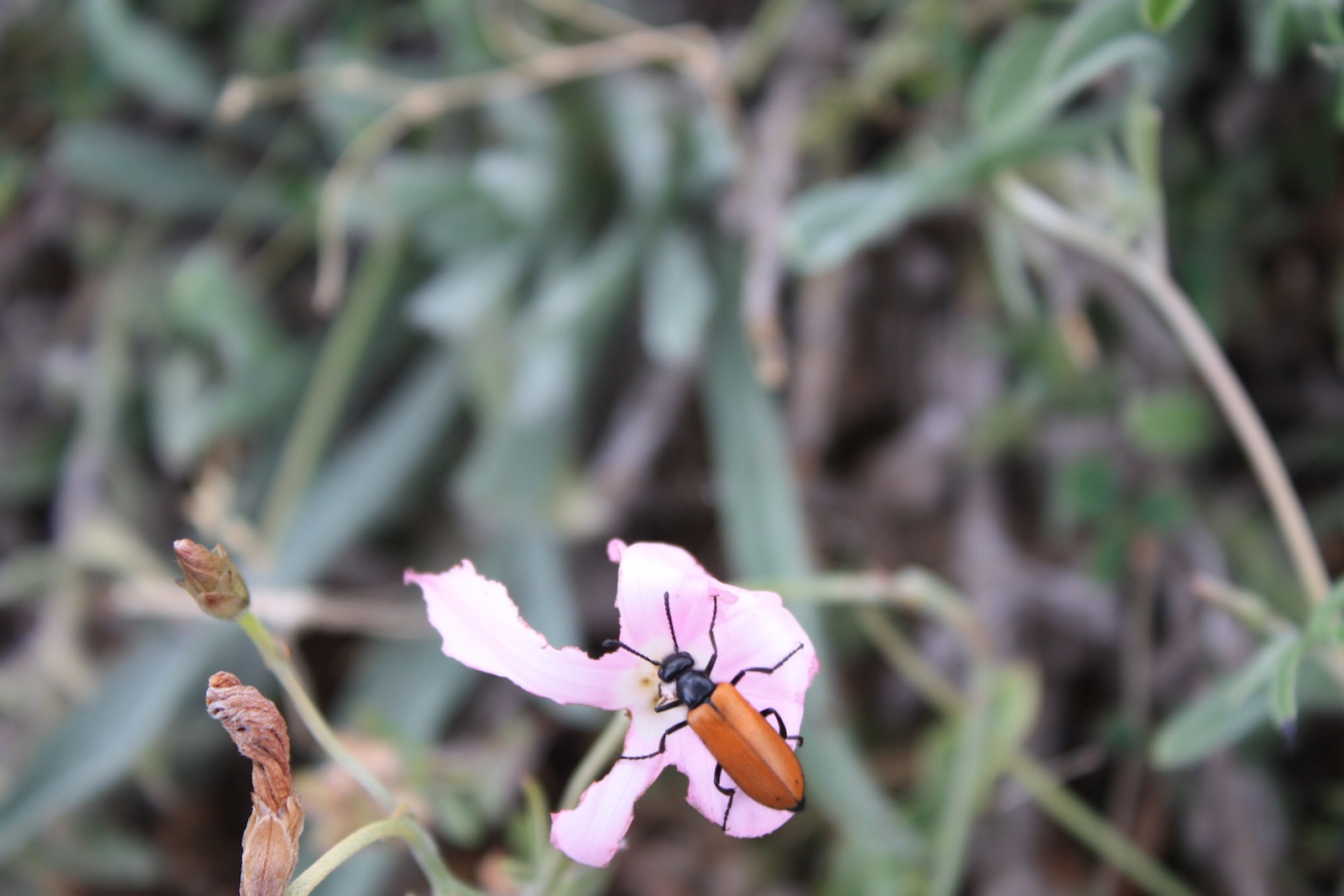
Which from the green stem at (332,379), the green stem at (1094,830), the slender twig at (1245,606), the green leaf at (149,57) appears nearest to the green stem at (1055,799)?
the green stem at (1094,830)

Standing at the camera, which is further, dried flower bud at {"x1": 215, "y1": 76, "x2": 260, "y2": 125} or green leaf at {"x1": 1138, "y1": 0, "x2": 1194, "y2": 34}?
dried flower bud at {"x1": 215, "y1": 76, "x2": 260, "y2": 125}

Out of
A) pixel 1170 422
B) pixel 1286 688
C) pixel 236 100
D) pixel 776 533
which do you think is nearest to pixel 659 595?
pixel 1286 688

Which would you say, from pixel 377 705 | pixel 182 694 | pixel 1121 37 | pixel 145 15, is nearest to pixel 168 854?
pixel 182 694

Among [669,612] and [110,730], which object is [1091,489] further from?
[110,730]

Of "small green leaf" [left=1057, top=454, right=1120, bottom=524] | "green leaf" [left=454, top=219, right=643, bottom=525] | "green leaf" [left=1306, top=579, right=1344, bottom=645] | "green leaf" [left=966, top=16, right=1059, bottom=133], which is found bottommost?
"green leaf" [left=1306, top=579, right=1344, bottom=645]

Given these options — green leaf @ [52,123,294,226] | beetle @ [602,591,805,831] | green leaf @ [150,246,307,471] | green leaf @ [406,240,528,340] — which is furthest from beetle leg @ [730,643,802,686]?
green leaf @ [52,123,294,226]

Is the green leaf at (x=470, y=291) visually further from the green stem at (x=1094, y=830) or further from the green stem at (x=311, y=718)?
the green stem at (x=1094, y=830)

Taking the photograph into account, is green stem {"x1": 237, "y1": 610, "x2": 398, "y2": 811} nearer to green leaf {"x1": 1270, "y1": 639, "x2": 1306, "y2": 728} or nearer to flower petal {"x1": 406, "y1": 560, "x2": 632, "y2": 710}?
flower petal {"x1": 406, "y1": 560, "x2": 632, "y2": 710}
